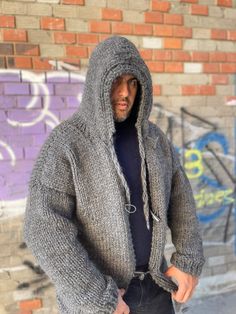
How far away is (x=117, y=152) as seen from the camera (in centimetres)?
150

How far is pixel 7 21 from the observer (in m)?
2.32

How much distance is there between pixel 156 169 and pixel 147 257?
0.38 meters

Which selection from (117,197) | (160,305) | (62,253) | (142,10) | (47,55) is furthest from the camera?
(142,10)

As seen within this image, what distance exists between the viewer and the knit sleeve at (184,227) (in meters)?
1.62

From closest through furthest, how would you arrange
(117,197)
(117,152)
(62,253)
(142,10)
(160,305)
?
(62,253) < (117,197) < (117,152) < (160,305) < (142,10)

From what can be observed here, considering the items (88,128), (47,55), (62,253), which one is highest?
(47,55)

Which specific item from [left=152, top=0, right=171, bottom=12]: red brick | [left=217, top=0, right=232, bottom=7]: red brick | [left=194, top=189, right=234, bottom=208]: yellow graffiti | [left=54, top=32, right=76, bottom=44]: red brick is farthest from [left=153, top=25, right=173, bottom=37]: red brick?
[left=194, top=189, right=234, bottom=208]: yellow graffiti

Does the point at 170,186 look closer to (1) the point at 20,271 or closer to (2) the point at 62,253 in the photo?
(2) the point at 62,253

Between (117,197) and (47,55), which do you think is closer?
(117,197)

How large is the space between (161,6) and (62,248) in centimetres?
209

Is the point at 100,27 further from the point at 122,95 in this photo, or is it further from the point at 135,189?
the point at 135,189

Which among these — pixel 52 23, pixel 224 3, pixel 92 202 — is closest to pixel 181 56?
pixel 224 3

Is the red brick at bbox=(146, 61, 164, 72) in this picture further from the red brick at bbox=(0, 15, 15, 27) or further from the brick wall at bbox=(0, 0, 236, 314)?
the red brick at bbox=(0, 15, 15, 27)

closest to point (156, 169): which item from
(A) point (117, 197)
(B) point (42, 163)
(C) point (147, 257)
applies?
(A) point (117, 197)
